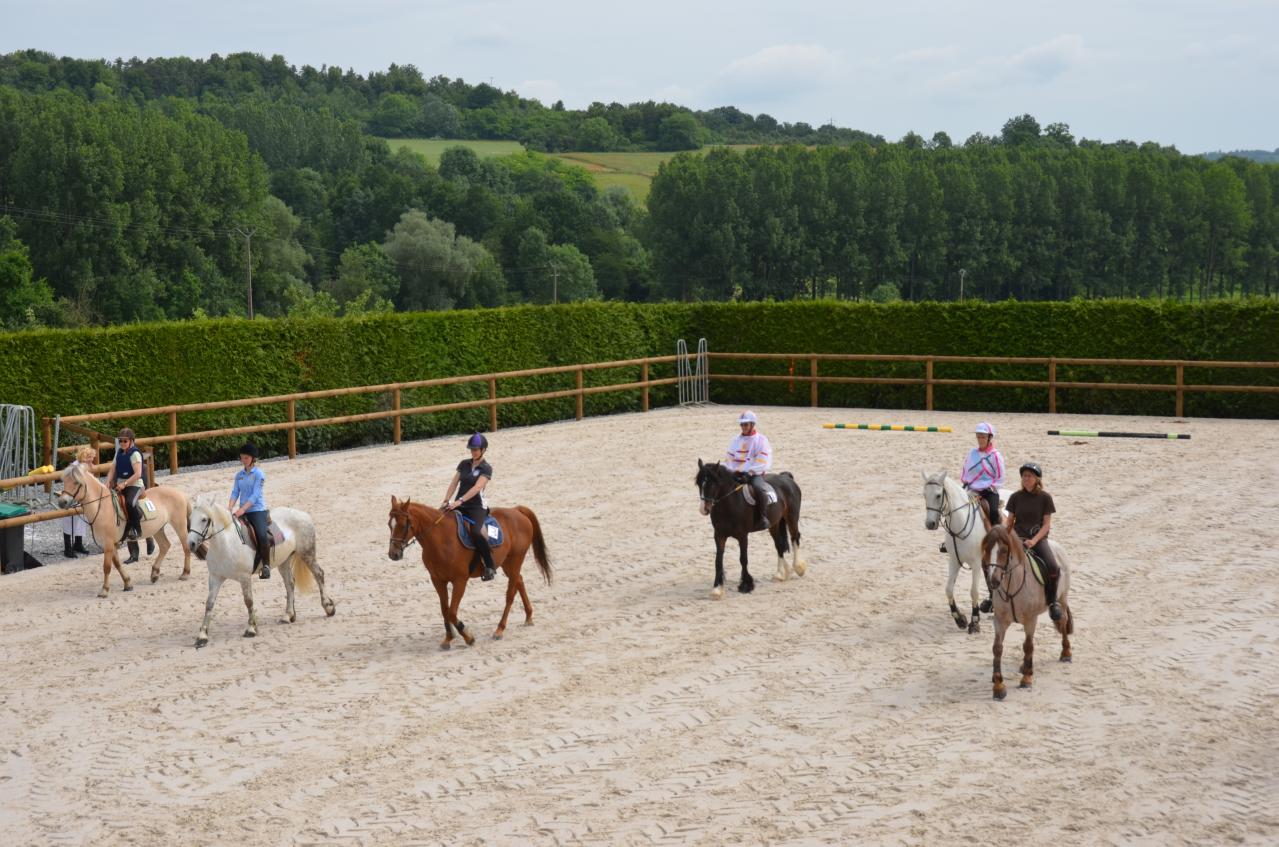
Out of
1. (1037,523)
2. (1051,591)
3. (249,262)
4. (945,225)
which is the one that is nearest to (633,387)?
(1037,523)

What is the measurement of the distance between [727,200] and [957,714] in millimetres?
86816

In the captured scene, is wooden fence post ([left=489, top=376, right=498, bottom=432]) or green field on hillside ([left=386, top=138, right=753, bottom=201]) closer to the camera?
wooden fence post ([left=489, top=376, right=498, bottom=432])

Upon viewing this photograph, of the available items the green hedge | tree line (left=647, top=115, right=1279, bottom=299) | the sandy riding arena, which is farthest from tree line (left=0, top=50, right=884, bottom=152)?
the sandy riding arena

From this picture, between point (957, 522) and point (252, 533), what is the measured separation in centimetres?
587

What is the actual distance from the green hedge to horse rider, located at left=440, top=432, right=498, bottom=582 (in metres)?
10.00

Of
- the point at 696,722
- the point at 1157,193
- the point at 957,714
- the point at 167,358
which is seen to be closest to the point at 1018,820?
the point at 957,714

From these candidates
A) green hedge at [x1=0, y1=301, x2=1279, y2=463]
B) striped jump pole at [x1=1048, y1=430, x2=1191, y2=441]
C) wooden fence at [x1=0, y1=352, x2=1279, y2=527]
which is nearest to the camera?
wooden fence at [x1=0, y1=352, x2=1279, y2=527]

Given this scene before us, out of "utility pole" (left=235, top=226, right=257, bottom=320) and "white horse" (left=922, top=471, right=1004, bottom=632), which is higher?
"utility pole" (left=235, top=226, right=257, bottom=320)

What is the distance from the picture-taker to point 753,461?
41.9ft

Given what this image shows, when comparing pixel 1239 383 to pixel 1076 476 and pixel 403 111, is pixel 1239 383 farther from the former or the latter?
pixel 403 111

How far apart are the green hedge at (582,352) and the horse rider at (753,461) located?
34.7 ft

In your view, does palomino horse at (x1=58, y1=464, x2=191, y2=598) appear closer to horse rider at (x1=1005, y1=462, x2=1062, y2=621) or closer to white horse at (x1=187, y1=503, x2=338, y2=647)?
white horse at (x1=187, y1=503, x2=338, y2=647)

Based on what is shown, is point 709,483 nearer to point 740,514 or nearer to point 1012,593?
point 740,514

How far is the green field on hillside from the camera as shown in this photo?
479 feet
